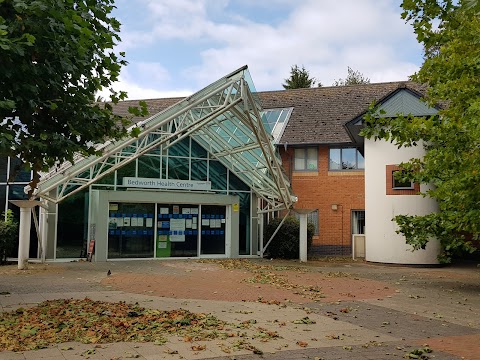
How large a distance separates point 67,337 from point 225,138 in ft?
50.4

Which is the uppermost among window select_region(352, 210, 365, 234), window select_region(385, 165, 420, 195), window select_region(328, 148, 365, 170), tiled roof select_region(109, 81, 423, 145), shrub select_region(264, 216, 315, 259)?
tiled roof select_region(109, 81, 423, 145)

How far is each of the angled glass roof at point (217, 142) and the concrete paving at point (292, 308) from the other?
3366 mm

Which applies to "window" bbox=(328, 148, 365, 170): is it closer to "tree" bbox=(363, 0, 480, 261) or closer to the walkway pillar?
"tree" bbox=(363, 0, 480, 261)

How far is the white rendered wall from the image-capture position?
846 inches

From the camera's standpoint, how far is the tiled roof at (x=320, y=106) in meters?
26.9

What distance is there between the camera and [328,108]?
29.0 meters

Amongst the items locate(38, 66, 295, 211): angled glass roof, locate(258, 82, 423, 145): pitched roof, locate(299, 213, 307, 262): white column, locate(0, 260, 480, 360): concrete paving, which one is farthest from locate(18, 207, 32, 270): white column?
locate(258, 82, 423, 145): pitched roof

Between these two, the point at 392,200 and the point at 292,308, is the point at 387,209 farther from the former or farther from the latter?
the point at 292,308

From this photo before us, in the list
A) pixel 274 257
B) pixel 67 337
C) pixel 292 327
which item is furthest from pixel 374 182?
pixel 67 337

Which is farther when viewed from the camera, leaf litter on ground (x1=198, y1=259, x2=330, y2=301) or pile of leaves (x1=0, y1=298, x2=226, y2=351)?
leaf litter on ground (x1=198, y1=259, x2=330, y2=301)

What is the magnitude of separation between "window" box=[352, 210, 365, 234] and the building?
5 centimetres

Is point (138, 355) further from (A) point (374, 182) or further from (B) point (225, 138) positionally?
(A) point (374, 182)

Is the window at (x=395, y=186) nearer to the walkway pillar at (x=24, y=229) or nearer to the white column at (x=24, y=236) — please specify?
the walkway pillar at (x=24, y=229)

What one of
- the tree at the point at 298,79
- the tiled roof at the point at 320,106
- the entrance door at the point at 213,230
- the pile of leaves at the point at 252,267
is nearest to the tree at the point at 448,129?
the pile of leaves at the point at 252,267
